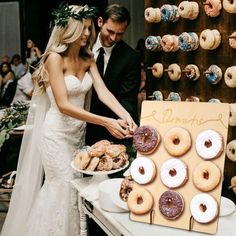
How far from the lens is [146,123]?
1904 mm

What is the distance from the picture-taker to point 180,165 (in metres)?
1.78

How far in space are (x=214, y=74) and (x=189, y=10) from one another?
1.50ft

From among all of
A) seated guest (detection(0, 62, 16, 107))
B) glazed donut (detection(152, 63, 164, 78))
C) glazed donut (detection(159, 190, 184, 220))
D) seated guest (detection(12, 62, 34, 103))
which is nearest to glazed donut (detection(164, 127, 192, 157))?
glazed donut (detection(159, 190, 184, 220))

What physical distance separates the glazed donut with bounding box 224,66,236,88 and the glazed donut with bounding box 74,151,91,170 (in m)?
0.88

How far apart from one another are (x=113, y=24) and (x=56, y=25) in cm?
53

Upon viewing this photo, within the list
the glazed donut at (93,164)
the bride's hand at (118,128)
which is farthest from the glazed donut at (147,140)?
the bride's hand at (118,128)

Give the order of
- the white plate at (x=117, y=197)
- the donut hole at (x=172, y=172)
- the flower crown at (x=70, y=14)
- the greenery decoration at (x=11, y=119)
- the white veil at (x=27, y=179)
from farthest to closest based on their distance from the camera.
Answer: the greenery decoration at (x=11, y=119), the white veil at (x=27, y=179), the flower crown at (x=70, y=14), the white plate at (x=117, y=197), the donut hole at (x=172, y=172)

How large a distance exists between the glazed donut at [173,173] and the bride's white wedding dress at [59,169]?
1.14 metres

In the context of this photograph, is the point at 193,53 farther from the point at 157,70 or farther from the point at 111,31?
the point at 111,31

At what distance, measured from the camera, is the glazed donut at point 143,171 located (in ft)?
6.00

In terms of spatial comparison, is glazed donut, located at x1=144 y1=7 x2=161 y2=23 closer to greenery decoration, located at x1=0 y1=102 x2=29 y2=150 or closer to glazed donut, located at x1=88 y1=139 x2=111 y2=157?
glazed donut, located at x1=88 y1=139 x2=111 y2=157

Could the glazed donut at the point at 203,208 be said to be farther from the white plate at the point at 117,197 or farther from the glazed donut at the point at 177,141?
the white plate at the point at 117,197

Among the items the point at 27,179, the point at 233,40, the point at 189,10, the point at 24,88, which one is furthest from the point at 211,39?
the point at 24,88

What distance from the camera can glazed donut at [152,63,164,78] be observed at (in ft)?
10.4
